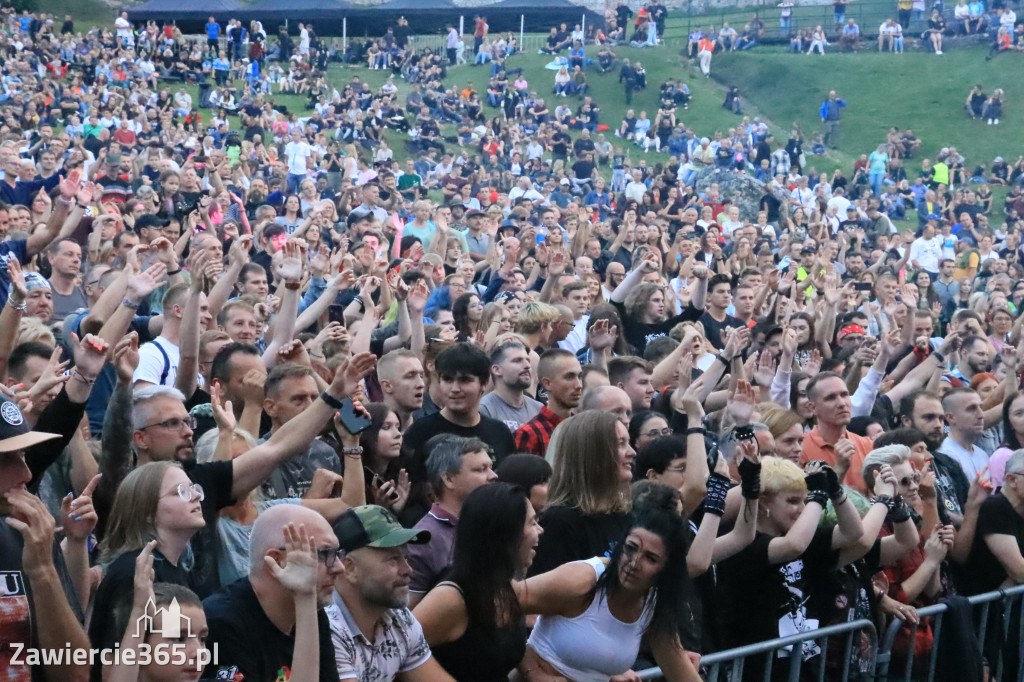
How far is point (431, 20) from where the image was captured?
39719 mm

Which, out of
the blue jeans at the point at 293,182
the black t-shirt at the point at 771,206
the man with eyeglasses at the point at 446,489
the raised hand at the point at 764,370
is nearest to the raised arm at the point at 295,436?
the man with eyeglasses at the point at 446,489

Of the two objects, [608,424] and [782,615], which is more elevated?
[608,424]

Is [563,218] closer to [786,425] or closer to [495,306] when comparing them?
[495,306]

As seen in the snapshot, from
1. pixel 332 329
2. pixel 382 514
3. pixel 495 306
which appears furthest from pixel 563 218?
pixel 382 514

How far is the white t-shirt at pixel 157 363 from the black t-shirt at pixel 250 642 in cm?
273

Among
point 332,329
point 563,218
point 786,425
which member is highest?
point 332,329

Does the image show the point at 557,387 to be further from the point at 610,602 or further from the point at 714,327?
the point at 714,327

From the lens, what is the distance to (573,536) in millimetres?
4754

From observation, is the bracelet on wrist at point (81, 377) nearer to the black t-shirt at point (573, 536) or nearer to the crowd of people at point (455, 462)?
the crowd of people at point (455, 462)

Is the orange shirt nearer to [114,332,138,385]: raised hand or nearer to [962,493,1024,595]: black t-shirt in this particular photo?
[962,493,1024,595]: black t-shirt

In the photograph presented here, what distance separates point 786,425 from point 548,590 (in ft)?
7.96

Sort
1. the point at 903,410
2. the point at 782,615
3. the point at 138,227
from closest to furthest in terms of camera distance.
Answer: the point at 782,615 < the point at 903,410 < the point at 138,227

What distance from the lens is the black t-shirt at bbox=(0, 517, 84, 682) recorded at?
342 cm

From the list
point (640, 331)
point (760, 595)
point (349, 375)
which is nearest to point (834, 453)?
point (760, 595)
